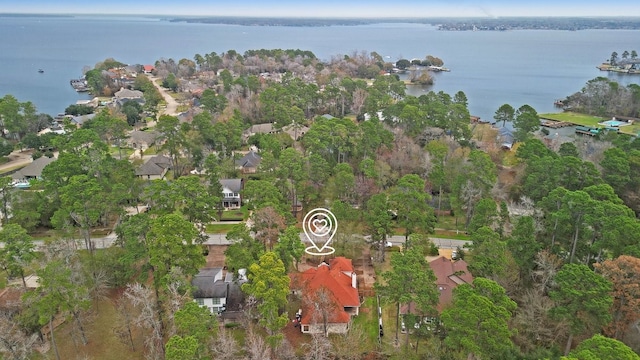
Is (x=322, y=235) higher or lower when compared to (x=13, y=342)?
higher

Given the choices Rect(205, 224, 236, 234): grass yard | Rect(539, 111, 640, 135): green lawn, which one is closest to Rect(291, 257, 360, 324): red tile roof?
Rect(205, 224, 236, 234): grass yard

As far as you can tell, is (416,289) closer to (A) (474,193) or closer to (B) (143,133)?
(A) (474,193)

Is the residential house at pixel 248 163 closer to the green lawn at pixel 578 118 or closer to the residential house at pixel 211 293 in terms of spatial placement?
the residential house at pixel 211 293

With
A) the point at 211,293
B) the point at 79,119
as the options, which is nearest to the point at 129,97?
the point at 79,119

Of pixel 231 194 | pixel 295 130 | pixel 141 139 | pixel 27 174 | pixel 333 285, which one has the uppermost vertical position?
pixel 295 130

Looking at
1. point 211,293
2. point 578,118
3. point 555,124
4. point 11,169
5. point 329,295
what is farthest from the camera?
point 578,118

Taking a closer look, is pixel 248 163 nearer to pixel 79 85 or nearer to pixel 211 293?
pixel 211 293

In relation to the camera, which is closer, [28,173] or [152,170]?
[28,173]
